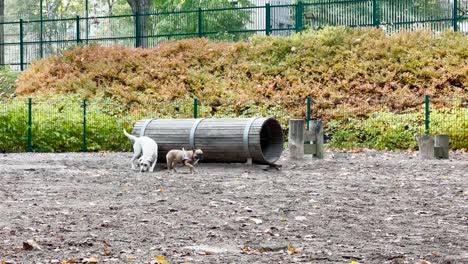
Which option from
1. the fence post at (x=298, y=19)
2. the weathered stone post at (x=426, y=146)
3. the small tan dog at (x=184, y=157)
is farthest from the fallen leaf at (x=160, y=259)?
the fence post at (x=298, y=19)

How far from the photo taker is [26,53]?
115 feet

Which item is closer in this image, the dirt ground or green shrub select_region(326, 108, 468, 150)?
the dirt ground

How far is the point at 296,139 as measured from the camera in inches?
682

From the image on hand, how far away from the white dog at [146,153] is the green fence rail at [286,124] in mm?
7161

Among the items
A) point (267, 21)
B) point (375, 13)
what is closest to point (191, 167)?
point (375, 13)

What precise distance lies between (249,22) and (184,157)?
728 inches

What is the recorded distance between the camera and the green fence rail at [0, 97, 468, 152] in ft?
70.0

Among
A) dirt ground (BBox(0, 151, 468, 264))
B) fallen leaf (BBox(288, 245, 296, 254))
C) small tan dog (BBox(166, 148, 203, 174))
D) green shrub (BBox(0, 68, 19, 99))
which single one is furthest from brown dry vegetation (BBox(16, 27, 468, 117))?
fallen leaf (BBox(288, 245, 296, 254))

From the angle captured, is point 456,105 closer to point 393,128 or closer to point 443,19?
point 393,128

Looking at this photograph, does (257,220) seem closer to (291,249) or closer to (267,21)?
(291,249)

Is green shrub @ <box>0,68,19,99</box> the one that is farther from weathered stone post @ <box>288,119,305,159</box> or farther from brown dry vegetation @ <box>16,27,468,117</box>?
weathered stone post @ <box>288,119,305,159</box>

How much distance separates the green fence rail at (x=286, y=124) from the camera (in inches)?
840

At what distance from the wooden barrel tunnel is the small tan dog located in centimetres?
51

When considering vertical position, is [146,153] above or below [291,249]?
above
